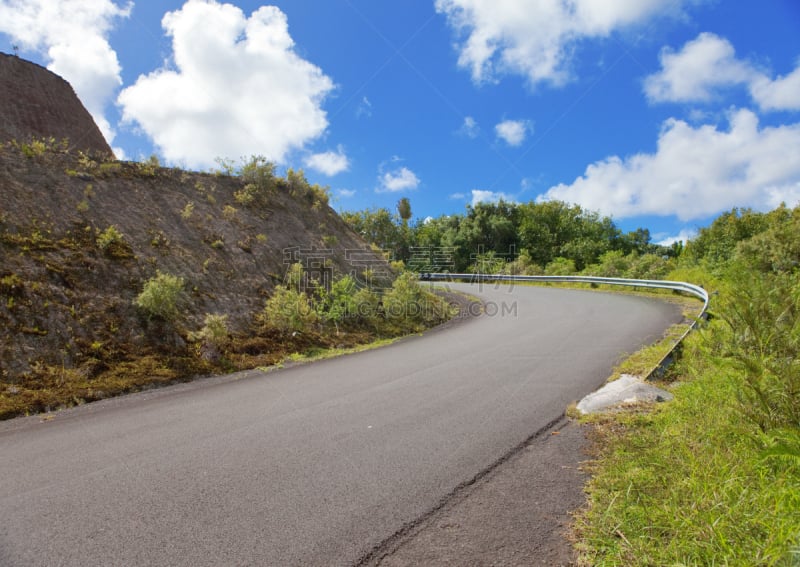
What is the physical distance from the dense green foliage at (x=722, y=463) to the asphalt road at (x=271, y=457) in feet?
3.86

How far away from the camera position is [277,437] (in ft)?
16.2

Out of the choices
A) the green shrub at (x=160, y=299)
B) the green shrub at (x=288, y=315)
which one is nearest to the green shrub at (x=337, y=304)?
the green shrub at (x=288, y=315)

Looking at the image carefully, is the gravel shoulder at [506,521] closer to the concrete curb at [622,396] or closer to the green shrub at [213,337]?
the concrete curb at [622,396]

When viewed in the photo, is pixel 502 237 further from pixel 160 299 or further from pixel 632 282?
pixel 160 299

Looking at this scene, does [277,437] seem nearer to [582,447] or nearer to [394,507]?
[394,507]

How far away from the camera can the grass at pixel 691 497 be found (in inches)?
95.7

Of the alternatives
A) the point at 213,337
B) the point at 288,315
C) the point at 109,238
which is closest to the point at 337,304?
the point at 288,315

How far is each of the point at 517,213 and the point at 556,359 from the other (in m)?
46.4

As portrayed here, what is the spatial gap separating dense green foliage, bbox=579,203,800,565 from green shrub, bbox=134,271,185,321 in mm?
9667

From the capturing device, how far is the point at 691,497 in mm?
3027

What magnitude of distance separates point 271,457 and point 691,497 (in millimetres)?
3672

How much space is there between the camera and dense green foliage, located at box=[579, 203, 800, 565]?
2492 millimetres

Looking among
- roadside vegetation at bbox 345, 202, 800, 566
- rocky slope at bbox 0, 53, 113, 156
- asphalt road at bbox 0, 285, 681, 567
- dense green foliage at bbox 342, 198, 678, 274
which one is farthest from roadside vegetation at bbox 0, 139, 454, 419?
dense green foliage at bbox 342, 198, 678, 274

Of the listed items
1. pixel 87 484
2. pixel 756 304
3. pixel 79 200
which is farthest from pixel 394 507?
pixel 79 200
